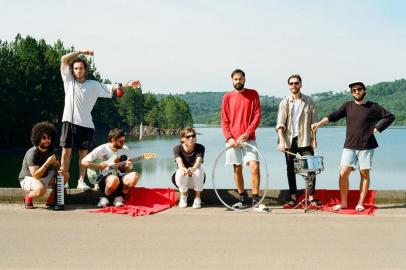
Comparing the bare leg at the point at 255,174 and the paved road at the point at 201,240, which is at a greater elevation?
the bare leg at the point at 255,174

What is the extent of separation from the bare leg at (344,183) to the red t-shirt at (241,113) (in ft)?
4.43

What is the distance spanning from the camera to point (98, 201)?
805 centimetres

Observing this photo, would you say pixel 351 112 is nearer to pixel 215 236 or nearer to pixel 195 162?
pixel 195 162

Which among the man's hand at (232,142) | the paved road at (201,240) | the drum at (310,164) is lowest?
the paved road at (201,240)

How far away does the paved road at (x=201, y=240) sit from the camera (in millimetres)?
4844

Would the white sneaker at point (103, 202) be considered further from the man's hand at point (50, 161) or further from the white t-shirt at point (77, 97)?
the white t-shirt at point (77, 97)

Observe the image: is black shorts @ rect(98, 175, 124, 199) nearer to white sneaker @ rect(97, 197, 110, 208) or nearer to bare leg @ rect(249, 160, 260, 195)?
white sneaker @ rect(97, 197, 110, 208)

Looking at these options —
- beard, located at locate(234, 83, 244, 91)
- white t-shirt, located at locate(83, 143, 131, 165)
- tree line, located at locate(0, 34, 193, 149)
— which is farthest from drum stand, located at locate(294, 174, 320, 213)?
tree line, located at locate(0, 34, 193, 149)

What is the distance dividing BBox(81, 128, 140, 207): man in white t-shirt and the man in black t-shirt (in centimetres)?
278

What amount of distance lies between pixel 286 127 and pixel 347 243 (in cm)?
260

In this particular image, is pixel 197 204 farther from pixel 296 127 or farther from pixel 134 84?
pixel 134 84

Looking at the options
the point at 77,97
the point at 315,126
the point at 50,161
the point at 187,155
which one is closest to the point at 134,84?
the point at 77,97

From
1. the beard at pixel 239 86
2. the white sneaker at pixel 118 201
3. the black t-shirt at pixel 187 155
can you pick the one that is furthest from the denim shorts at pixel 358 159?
the white sneaker at pixel 118 201

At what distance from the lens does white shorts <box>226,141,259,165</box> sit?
7660 mm
